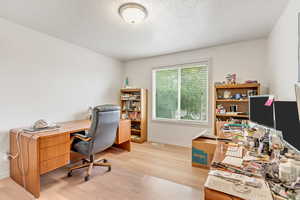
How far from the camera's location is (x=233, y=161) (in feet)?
3.70

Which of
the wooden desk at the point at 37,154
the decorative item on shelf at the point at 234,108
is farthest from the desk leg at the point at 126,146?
the decorative item on shelf at the point at 234,108

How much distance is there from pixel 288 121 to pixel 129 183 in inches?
76.7

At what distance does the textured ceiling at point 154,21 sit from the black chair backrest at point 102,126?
1335 millimetres

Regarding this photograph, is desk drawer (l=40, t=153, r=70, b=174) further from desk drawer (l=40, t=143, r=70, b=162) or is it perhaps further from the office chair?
the office chair

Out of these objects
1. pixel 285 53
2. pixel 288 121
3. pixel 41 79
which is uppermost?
pixel 285 53

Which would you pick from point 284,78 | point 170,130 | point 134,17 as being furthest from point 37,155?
point 284,78

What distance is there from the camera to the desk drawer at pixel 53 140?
5.75 ft

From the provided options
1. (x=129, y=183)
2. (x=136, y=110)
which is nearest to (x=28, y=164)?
(x=129, y=183)

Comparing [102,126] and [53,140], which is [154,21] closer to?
[102,126]

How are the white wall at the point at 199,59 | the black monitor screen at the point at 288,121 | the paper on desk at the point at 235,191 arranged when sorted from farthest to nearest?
the white wall at the point at 199,59, the black monitor screen at the point at 288,121, the paper on desk at the point at 235,191

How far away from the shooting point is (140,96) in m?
3.79

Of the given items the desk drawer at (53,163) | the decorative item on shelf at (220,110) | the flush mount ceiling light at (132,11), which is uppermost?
the flush mount ceiling light at (132,11)

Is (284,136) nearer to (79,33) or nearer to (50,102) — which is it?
(79,33)

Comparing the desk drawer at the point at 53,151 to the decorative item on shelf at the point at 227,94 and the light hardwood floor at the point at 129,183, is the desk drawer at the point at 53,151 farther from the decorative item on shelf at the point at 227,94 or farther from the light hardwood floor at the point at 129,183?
the decorative item on shelf at the point at 227,94
